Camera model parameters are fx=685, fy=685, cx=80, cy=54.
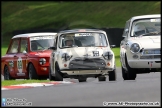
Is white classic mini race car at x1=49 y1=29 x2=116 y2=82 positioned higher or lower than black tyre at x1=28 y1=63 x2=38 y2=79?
higher

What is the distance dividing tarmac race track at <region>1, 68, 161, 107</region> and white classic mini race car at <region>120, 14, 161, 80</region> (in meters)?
1.87

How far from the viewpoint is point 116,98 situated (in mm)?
10766

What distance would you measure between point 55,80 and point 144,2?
46.4m

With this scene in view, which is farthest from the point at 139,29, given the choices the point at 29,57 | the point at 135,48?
the point at 29,57

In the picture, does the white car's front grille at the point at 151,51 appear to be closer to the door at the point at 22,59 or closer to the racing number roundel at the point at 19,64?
the door at the point at 22,59

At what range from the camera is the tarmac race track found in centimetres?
1026

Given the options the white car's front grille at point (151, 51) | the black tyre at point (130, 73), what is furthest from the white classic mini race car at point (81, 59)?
the white car's front grille at point (151, 51)

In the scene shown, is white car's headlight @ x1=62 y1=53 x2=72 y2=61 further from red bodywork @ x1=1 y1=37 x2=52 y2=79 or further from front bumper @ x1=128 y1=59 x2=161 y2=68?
red bodywork @ x1=1 y1=37 x2=52 y2=79

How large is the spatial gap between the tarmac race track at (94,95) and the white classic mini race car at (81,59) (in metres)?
2.13

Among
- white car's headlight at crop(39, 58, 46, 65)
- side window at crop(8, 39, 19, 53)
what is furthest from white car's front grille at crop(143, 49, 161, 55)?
side window at crop(8, 39, 19, 53)

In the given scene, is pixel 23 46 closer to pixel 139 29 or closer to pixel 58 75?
pixel 58 75

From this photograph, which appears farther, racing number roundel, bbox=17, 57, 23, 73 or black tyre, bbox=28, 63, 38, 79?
racing number roundel, bbox=17, 57, 23, 73

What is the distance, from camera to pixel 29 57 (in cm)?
1861

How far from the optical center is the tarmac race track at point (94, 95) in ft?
33.7
